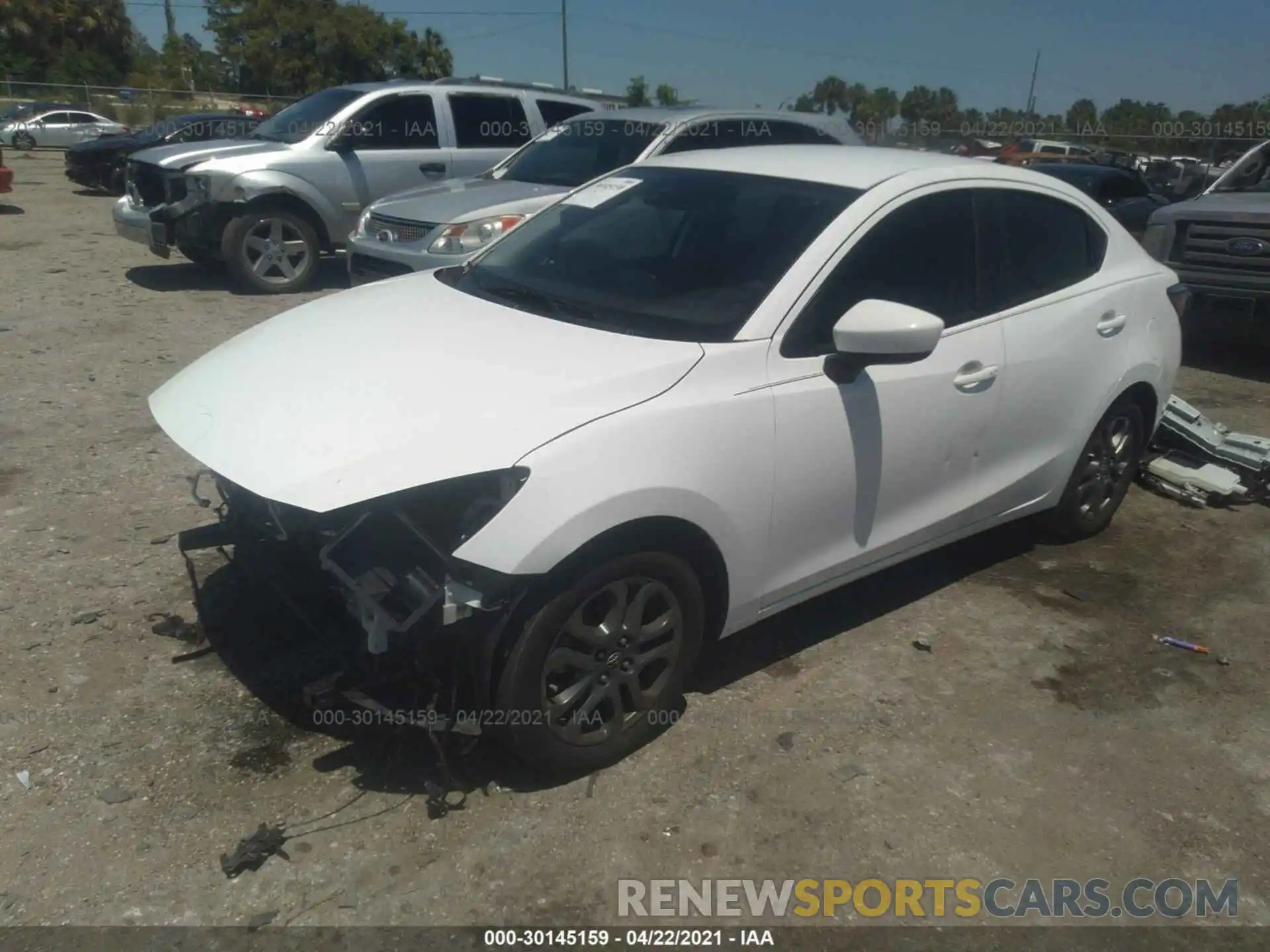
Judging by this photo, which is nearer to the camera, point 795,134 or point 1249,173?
point 795,134

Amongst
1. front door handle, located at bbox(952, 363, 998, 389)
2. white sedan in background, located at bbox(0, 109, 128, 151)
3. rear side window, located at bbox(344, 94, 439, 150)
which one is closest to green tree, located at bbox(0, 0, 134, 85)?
white sedan in background, located at bbox(0, 109, 128, 151)

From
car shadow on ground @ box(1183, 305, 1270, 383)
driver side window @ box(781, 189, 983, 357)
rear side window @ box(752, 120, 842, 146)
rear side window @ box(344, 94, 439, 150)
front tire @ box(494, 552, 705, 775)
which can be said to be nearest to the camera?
front tire @ box(494, 552, 705, 775)

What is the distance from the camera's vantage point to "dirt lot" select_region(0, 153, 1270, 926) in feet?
8.96

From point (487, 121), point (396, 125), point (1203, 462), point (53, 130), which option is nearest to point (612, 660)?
point (1203, 462)

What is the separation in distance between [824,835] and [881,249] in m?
1.95

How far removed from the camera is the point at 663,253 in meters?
3.73

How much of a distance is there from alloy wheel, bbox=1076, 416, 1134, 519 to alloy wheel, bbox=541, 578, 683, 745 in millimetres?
2465

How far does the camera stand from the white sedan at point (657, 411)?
2.75 metres

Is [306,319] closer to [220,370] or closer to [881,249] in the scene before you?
[220,370]

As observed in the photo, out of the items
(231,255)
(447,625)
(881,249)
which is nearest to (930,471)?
(881,249)

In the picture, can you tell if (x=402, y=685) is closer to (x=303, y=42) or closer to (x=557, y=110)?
(x=557, y=110)

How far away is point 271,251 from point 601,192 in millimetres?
6373

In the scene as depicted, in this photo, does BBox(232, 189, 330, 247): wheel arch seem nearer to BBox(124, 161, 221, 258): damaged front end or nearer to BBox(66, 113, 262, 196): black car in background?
BBox(124, 161, 221, 258): damaged front end

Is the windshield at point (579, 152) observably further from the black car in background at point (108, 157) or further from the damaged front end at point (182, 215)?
the black car in background at point (108, 157)
